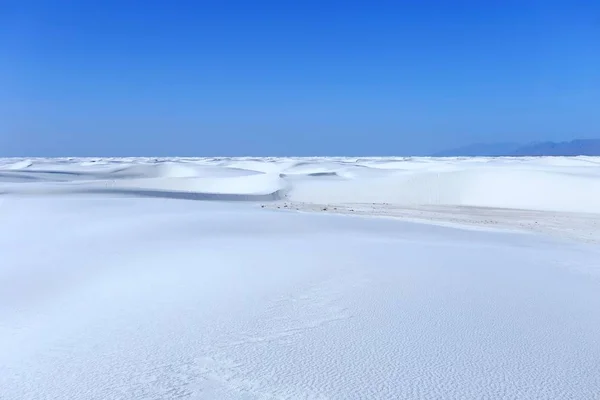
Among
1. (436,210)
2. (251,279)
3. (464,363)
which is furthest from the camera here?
(436,210)

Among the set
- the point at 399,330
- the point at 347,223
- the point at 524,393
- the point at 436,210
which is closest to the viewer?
the point at 524,393

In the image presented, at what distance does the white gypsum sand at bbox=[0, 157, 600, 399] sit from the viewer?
13.1 feet

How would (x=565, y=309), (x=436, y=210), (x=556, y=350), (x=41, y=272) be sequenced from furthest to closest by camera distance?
1. (x=436, y=210)
2. (x=41, y=272)
3. (x=565, y=309)
4. (x=556, y=350)

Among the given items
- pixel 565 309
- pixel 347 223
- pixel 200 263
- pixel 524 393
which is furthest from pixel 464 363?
pixel 347 223

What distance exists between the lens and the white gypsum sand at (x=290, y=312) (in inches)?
158

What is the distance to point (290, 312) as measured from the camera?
5652mm

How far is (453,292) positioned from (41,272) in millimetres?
5338

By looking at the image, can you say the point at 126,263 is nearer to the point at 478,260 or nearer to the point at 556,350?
the point at 478,260

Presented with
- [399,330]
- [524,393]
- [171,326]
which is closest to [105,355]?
[171,326]

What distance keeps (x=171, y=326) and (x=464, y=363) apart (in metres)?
2.55

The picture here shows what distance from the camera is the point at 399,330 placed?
199 inches

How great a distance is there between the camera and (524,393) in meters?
3.75

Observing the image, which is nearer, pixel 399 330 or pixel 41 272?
pixel 399 330

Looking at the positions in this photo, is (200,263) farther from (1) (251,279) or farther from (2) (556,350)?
(2) (556,350)
